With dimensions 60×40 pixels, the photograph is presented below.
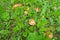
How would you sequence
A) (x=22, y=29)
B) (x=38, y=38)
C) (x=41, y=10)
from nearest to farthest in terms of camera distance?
(x=38, y=38) < (x=22, y=29) < (x=41, y=10)

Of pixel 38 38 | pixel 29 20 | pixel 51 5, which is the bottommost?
pixel 38 38

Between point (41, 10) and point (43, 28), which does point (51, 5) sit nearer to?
point (41, 10)

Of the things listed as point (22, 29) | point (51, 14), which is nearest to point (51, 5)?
point (51, 14)

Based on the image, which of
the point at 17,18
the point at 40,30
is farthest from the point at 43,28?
the point at 17,18

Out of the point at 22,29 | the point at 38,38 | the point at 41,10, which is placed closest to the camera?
the point at 38,38

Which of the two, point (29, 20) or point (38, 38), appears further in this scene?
point (29, 20)

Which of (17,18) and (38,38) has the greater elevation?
(17,18)
